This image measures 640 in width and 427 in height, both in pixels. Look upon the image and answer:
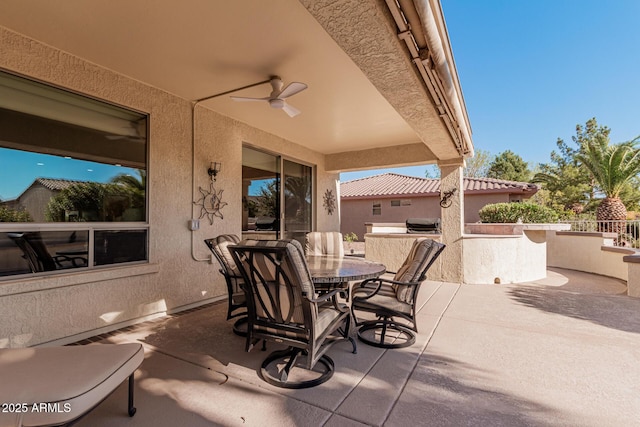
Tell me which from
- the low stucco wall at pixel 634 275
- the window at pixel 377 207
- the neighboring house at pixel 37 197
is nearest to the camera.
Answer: the neighboring house at pixel 37 197

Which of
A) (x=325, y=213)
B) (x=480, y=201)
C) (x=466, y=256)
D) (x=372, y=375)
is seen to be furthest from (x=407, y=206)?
(x=372, y=375)

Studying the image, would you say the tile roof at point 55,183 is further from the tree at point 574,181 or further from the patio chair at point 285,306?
the tree at point 574,181

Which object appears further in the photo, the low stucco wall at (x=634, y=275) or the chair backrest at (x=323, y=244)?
the low stucco wall at (x=634, y=275)

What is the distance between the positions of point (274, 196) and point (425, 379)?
15.4 ft

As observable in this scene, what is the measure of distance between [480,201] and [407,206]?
315 cm

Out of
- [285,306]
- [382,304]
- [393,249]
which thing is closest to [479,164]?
[393,249]

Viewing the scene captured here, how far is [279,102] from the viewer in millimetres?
3629

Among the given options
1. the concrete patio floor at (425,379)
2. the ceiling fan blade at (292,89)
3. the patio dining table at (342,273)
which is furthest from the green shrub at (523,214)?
the ceiling fan blade at (292,89)

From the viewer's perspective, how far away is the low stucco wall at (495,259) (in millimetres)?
6039

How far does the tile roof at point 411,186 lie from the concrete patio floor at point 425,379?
8893 millimetres

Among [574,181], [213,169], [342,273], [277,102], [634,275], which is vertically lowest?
[634,275]

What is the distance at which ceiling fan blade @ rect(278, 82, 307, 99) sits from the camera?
3228 mm

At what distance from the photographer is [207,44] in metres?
3.04

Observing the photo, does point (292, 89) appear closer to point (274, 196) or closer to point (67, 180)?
point (67, 180)
